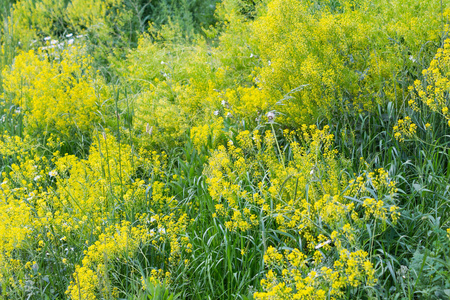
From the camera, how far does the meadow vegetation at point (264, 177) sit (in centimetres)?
250

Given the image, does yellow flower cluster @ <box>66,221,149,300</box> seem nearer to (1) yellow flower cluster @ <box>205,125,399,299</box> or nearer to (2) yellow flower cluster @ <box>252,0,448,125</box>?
(1) yellow flower cluster @ <box>205,125,399,299</box>

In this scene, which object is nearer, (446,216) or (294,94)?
(446,216)

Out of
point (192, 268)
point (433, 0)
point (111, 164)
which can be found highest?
point (433, 0)

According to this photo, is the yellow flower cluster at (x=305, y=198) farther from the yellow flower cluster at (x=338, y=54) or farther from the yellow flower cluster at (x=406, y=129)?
the yellow flower cluster at (x=338, y=54)

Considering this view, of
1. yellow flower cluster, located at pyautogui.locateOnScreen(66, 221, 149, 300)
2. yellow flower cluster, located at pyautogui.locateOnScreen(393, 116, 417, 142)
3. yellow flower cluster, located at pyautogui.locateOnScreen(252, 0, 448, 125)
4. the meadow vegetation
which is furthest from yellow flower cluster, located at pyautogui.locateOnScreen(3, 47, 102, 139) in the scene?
yellow flower cluster, located at pyautogui.locateOnScreen(393, 116, 417, 142)

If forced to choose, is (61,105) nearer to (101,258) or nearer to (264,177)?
(101,258)

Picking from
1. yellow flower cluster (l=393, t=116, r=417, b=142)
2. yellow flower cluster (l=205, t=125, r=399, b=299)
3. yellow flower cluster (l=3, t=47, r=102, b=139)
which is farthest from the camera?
yellow flower cluster (l=3, t=47, r=102, b=139)

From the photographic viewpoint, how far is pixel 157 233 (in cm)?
316

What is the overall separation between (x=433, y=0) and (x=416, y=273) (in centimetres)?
241

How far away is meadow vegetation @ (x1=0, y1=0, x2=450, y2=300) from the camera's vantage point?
2498 millimetres

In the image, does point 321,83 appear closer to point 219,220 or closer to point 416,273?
point 219,220

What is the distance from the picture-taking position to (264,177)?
2.95m

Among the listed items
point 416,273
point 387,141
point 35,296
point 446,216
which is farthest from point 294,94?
point 35,296

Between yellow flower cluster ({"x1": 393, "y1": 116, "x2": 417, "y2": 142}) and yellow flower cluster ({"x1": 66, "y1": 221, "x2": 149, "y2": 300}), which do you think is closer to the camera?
yellow flower cluster ({"x1": 66, "y1": 221, "x2": 149, "y2": 300})
